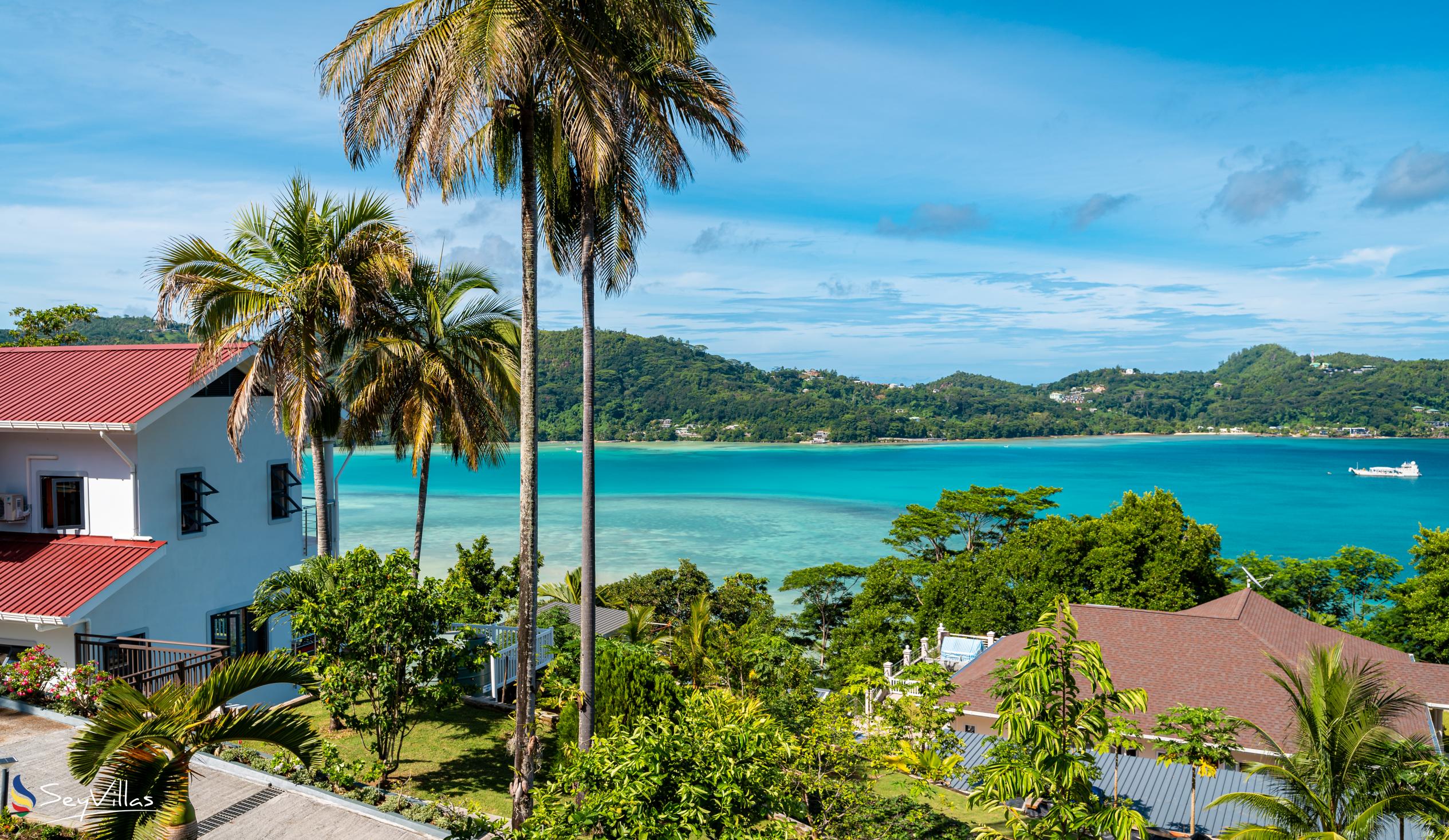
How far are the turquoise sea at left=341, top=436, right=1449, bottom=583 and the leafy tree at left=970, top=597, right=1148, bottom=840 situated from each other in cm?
5380

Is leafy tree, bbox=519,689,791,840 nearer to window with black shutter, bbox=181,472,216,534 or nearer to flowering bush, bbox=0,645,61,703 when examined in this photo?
flowering bush, bbox=0,645,61,703

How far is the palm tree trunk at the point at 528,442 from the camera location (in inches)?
389

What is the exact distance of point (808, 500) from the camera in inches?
4380

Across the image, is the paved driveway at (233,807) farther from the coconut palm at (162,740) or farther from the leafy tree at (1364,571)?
the leafy tree at (1364,571)

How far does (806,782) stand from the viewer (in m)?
9.48

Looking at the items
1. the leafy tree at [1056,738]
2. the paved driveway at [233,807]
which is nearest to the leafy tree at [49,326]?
the paved driveway at [233,807]

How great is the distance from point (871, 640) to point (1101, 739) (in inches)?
1062

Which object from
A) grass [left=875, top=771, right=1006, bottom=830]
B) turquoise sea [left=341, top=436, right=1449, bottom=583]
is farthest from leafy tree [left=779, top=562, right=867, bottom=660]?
grass [left=875, top=771, right=1006, bottom=830]

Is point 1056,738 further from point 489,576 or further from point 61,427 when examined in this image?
point 61,427

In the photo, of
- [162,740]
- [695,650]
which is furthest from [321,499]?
[695,650]

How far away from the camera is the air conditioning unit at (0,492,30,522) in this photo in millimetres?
14508

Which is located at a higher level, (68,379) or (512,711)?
(68,379)

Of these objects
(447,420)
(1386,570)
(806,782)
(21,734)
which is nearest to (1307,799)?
(806,782)

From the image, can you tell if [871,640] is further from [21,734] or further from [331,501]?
[21,734]
